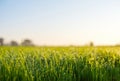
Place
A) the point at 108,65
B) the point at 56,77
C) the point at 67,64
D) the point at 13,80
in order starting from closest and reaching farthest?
the point at 13,80 → the point at 56,77 → the point at 67,64 → the point at 108,65

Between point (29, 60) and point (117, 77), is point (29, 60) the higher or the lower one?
the higher one

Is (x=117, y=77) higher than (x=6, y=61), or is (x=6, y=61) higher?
(x=6, y=61)

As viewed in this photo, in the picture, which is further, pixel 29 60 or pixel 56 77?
pixel 29 60

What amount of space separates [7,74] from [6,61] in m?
0.37

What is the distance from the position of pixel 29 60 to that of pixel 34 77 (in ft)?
2.36

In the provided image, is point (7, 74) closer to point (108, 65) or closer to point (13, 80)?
point (13, 80)

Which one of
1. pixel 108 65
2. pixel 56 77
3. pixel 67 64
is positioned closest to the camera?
pixel 56 77

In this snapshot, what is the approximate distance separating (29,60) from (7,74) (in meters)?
0.70

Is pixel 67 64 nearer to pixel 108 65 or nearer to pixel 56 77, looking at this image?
pixel 56 77

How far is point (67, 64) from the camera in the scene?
5.32 m

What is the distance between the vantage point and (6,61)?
5082mm

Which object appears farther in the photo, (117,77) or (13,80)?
(117,77)

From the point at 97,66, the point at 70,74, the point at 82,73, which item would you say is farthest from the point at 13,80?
the point at 97,66

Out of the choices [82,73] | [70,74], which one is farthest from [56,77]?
[82,73]
